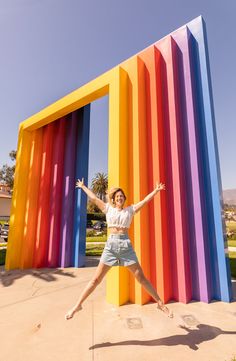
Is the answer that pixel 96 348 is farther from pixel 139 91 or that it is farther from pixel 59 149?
pixel 59 149

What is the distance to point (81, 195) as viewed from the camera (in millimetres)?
6941

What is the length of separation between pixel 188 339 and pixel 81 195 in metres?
4.97

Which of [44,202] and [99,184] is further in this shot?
[99,184]

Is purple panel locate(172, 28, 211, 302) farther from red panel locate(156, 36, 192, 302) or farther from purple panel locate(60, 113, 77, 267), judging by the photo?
purple panel locate(60, 113, 77, 267)

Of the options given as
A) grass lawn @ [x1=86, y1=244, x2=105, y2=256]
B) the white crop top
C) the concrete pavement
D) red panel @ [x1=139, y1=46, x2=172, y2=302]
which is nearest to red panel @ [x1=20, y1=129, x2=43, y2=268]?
the concrete pavement

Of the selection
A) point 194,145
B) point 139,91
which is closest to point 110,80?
point 139,91

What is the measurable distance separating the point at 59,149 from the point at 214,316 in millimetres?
6072

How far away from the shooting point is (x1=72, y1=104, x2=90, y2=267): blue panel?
6.74 m

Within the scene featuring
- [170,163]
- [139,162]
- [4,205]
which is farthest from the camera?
[4,205]

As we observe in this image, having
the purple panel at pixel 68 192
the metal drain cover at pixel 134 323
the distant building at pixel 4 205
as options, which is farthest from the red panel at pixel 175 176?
the distant building at pixel 4 205

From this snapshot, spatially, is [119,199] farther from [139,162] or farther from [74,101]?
[74,101]

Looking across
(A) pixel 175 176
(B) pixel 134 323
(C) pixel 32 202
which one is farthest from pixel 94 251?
(B) pixel 134 323

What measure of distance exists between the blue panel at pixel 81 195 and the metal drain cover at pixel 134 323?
377cm

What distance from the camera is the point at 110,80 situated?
186 inches
